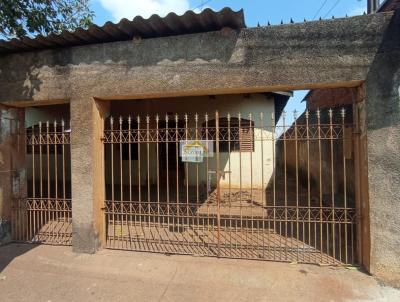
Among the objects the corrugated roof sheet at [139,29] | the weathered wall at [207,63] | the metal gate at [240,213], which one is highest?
the corrugated roof sheet at [139,29]

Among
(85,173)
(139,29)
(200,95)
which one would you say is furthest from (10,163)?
(200,95)

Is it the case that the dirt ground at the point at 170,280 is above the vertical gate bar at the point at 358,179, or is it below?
below

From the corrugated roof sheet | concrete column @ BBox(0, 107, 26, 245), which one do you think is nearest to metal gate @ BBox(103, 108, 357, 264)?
the corrugated roof sheet

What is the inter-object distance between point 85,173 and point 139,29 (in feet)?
7.34

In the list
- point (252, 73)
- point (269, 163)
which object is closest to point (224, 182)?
point (269, 163)

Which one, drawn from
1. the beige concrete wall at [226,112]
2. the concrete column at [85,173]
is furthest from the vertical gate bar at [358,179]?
the beige concrete wall at [226,112]

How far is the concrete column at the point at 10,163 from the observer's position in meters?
4.91

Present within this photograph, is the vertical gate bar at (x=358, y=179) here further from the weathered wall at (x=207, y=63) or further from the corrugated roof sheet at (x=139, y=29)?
the corrugated roof sheet at (x=139, y=29)

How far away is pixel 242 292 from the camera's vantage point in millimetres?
3357

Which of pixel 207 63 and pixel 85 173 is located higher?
pixel 207 63

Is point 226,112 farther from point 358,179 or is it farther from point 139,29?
point 358,179

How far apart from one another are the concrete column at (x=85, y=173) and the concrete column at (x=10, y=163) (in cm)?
135

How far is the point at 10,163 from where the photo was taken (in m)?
5.02

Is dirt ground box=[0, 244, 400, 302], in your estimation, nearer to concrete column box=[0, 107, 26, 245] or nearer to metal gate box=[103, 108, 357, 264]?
metal gate box=[103, 108, 357, 264]
